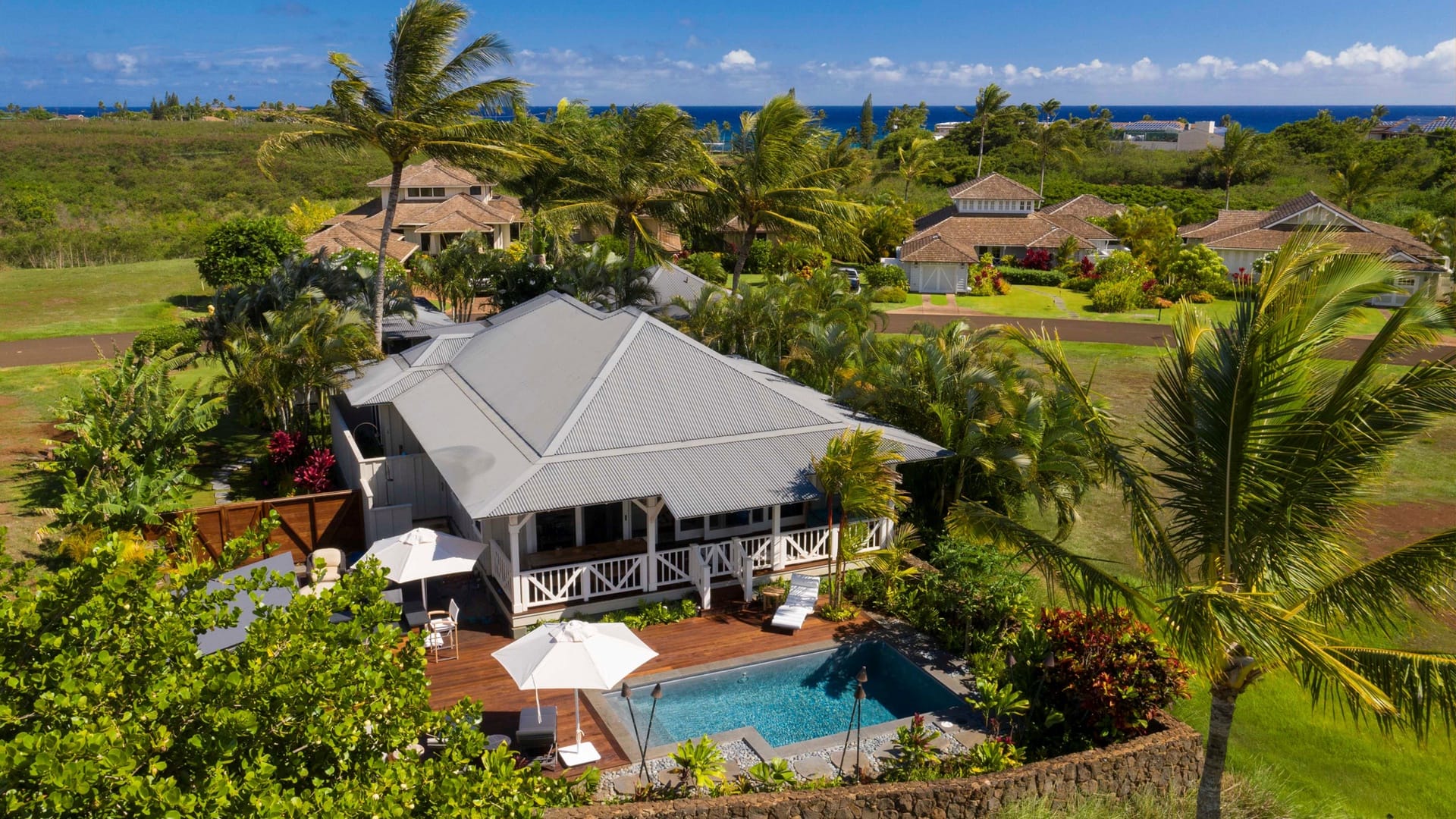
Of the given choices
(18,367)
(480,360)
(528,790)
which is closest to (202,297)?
(18,367)

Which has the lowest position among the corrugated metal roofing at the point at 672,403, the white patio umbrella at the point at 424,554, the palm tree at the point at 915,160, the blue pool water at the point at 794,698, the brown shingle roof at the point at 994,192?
the blue pool water at the point at 794,698

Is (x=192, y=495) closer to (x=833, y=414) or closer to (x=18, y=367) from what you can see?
(x=833, y=414)

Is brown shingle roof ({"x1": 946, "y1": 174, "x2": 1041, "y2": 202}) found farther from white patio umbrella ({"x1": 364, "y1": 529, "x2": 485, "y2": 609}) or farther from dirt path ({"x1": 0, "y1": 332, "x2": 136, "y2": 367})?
white patio umbrella ({"x1": 364, "y1": 529, "x2": 485, "y2": 609})

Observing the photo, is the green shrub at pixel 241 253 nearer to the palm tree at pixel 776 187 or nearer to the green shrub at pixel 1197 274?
the palm tree at pixel 776 187

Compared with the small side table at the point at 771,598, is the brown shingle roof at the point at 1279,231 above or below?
above

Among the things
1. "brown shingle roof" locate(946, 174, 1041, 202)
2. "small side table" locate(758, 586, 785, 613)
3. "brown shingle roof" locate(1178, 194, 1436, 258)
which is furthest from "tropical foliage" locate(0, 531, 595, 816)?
"brown shingle roof" locate(946, 174, 1041, 202)

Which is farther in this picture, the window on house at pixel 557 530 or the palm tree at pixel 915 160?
the palm tree at pixel 915 160

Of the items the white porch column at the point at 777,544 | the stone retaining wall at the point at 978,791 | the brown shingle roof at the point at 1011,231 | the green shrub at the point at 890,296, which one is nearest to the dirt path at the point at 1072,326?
the green shrub at the point at 890,296
